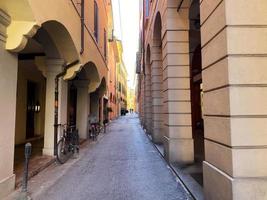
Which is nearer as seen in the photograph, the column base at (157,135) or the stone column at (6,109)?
the stone column at (6,109)

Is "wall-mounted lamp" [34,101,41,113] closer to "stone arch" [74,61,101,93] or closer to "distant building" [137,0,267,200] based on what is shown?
"stone arch" [74,61,101,93]

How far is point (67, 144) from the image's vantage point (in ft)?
33.9

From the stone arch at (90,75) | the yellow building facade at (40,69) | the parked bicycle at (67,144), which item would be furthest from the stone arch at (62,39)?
the stone arch at (90,75)

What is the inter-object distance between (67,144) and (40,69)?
278cm

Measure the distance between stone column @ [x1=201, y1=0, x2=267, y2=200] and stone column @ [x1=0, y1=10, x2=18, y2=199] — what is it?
381 centimetres

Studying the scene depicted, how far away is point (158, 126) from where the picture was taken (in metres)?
13.6

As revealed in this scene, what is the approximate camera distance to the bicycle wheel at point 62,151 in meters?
8.93

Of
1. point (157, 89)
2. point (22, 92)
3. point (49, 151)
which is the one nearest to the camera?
point (49, 151)

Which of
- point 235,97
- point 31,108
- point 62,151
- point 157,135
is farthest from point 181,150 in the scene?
point 31,108

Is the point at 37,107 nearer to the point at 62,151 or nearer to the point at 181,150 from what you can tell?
the point at 62,151

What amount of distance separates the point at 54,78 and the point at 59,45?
46.7 inches

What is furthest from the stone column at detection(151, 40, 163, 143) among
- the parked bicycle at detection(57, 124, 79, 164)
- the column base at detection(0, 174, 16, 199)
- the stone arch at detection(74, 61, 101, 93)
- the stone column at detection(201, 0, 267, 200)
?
the stone column at detection(201, 0, 267, 200)

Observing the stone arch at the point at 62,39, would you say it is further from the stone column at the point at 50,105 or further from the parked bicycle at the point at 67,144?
the parked bicycle at the point at 67,144

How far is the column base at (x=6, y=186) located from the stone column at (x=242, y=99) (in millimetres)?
3756
